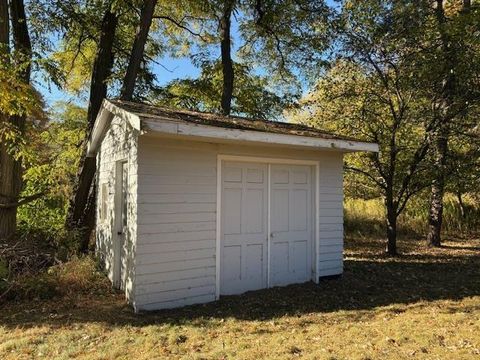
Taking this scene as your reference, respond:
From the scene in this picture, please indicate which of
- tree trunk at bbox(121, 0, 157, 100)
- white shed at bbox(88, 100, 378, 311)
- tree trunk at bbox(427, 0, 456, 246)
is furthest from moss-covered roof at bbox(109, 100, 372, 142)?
tree trunk at bbox(427, 0, 456, 246)

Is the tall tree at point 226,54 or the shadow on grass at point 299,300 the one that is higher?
the tall tree at point 226,54

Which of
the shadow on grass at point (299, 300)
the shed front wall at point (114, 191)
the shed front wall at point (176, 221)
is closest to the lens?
the shadow on grass at point (299, 300)

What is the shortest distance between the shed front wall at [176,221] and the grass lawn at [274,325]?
31 centimetres

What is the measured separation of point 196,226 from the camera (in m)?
6.27

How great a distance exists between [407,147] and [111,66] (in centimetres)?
825

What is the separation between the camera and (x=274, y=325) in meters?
5.22

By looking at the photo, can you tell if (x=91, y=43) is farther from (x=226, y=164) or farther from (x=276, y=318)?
(x=276, y=318)

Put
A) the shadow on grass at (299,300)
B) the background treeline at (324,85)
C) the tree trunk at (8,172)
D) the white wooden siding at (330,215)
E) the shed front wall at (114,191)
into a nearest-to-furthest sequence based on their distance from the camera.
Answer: the shadow on grass at (299,300)
the shed front wall at (114,191)
the white wooden siding at (330,215)
the tree trunk at (8,172)
the background treeline at (324,85)

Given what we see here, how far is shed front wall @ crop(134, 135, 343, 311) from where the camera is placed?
579 cm

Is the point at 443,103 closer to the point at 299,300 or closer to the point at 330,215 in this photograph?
the point at 330,215

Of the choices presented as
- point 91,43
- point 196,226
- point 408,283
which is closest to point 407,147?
point 408,283

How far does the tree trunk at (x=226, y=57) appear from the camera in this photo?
13047 millimetres

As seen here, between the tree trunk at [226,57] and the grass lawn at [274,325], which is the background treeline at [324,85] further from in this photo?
the grass lawn at [274,325]

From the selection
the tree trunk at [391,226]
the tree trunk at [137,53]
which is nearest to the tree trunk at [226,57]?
the tree trunk at [137,53]
